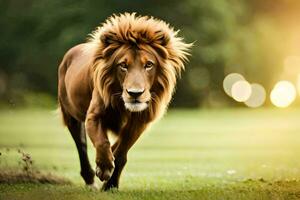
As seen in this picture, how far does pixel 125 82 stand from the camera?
5680 millimetres

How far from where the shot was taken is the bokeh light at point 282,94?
10.1 m

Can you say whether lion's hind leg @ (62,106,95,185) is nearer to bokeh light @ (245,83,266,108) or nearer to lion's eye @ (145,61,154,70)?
lion's eye @ (145,61,154,70)

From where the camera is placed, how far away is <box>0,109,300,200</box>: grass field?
609 centimetres

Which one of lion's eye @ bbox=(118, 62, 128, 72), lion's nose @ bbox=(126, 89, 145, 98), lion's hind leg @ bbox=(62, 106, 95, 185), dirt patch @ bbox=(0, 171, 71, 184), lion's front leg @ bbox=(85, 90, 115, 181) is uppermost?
lion's eye @ bbox=(118, 62, 128, 72)

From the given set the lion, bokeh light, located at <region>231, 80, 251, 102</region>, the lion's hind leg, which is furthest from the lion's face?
bokeh light, located at <region>231, 80, 251, 102</region>

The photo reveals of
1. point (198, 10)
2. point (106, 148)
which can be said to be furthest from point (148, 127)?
point (198, 10)

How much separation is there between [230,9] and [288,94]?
2167mm

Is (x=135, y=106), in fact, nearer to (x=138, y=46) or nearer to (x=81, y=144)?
(x=138, y=46)

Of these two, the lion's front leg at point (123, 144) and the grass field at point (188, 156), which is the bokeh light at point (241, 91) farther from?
the lion's front leg at point (123, 144)

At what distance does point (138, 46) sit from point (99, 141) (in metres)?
0.58

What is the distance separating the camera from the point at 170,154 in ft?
28.7

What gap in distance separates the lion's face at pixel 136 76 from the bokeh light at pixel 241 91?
4238 millimetres

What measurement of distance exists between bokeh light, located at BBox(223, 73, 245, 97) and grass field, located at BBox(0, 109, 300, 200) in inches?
10.2

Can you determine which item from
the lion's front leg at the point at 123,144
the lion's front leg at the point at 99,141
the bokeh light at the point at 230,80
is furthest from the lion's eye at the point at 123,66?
the bokeh light at the point at 230,80
